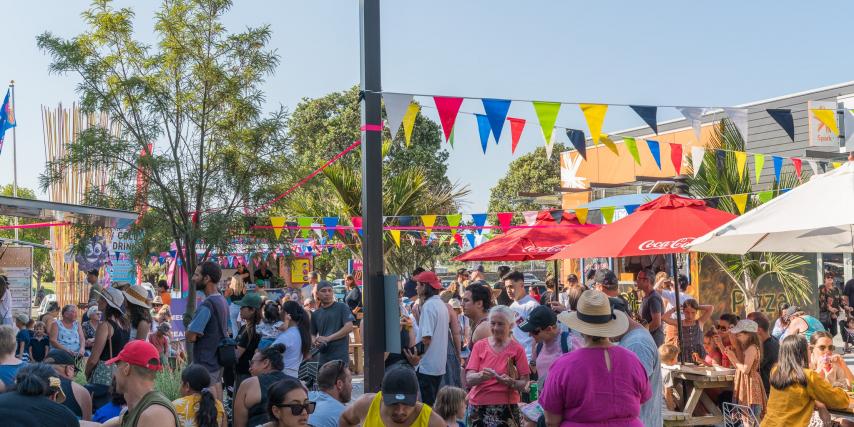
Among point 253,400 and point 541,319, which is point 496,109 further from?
point 253,400

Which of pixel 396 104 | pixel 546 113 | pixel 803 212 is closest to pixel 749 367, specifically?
pixel 803 212

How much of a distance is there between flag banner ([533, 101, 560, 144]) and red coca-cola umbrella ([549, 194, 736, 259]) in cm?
133

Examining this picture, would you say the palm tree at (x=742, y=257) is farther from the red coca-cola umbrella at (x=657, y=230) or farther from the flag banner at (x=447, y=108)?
the flag banner at (x=447, y=108)

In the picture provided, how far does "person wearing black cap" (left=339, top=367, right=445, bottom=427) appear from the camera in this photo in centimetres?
435

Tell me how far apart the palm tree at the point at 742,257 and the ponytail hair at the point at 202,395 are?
13.8 m

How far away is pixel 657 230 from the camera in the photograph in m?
8.45

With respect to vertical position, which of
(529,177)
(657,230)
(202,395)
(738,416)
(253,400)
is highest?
(529,177)

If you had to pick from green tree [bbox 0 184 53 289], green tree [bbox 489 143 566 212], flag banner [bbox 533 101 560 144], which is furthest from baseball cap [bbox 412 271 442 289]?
green tree [bbox 489 143 566 212]

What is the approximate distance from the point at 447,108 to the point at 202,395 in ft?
13.3

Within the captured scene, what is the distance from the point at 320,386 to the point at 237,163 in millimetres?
5722

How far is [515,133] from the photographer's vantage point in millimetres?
10172

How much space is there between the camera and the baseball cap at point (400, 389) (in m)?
4.34

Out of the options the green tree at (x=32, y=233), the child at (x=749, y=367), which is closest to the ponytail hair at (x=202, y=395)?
the child at (x=749, y=367)

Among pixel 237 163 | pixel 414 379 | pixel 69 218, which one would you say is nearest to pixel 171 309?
pixel 69 218
